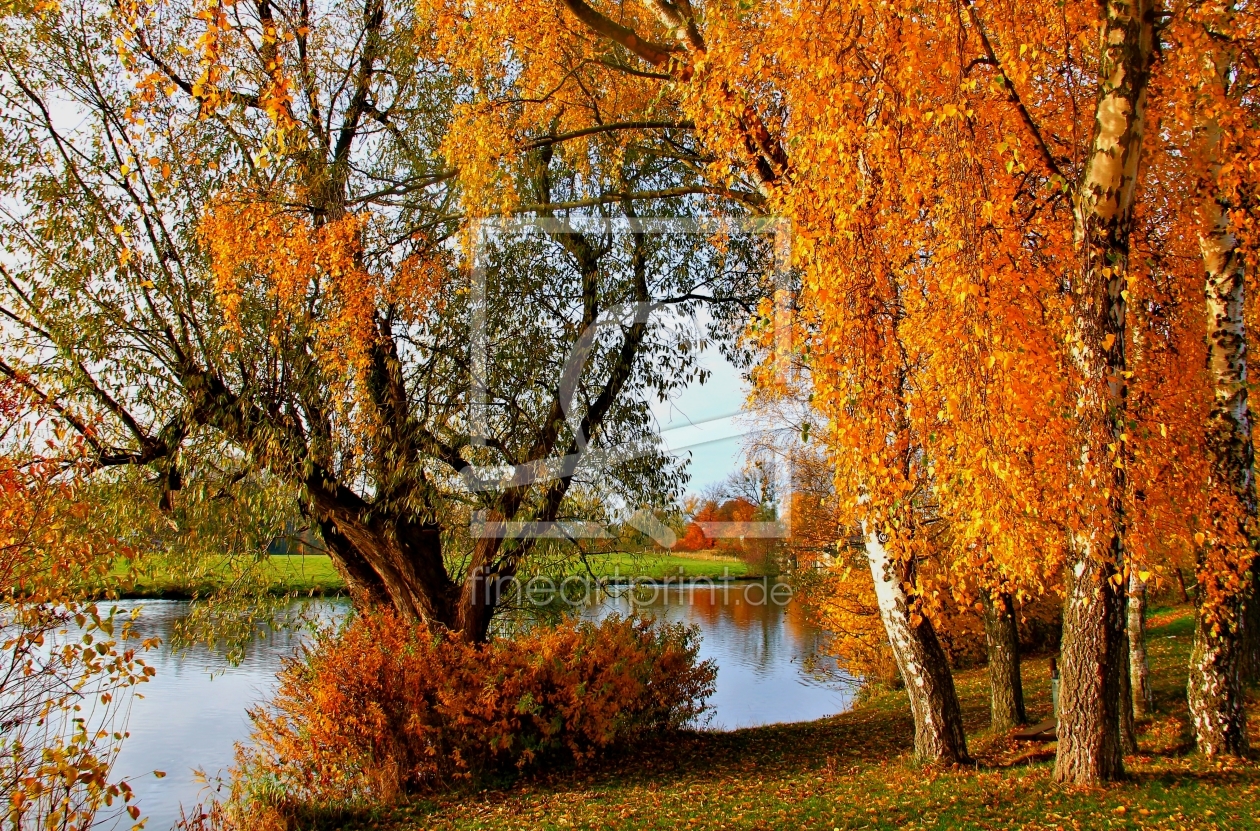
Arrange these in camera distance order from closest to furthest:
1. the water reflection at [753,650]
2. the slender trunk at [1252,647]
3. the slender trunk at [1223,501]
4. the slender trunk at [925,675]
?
the slender trunk at [1223,501] → the slender trunk at [925,675] → the slender trunk at [1252,647] → the water reflection at [753,650]

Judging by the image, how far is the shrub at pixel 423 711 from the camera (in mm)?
7066

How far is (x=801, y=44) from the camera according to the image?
4938mm

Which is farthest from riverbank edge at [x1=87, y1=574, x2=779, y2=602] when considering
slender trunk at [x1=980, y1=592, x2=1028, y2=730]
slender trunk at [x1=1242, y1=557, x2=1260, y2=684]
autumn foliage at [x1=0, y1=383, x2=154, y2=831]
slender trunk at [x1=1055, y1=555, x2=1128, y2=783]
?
slender trunk at [x1=1242, y1=557, x2=1260, y2=684]

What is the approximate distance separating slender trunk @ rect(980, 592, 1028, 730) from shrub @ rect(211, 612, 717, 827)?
3490mm

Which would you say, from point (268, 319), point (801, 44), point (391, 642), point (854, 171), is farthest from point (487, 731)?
point (801, 44)

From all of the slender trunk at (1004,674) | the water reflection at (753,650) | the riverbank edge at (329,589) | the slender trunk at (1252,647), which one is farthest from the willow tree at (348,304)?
the slender trunk at (1252,647)

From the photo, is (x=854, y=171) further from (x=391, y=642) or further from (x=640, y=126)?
(x=391, y=642)

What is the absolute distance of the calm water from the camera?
9234 mm

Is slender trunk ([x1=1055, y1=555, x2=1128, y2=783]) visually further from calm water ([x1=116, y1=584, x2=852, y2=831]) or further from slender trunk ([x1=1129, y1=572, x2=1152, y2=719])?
calm water ([x1=116, y1=584, x2=852, y2=831])

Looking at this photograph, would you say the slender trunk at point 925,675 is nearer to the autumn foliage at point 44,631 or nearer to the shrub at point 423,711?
the shrub at point 423,711

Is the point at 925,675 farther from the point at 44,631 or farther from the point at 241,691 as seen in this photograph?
the point at 241,691

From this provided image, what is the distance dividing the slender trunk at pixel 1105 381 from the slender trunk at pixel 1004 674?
2904 millimetres

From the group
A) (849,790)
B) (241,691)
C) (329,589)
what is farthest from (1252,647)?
(329,589)

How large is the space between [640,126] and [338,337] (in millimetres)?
3294
